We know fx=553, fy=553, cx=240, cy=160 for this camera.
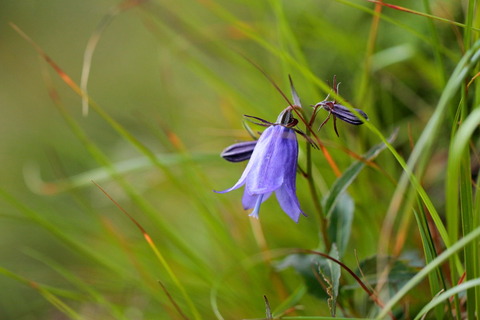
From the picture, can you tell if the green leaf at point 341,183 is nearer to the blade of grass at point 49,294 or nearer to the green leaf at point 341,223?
the green leaf at point 341,223

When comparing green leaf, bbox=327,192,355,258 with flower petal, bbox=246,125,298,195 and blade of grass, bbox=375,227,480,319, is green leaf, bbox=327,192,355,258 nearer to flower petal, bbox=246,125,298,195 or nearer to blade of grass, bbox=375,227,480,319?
flower petal, bbox=246,125,298,195

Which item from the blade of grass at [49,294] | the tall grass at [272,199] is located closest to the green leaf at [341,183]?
the tall grass at [272,199]

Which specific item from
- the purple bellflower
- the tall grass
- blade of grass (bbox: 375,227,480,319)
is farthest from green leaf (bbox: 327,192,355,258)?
blade of grass (bbox: 375,227,480,319)

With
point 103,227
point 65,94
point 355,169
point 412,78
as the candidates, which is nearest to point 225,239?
point 103,227

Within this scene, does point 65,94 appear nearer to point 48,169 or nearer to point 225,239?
point 48,169

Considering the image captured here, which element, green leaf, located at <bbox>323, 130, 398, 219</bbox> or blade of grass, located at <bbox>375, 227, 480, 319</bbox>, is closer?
blade of grass, located at <bbox>375, 227, 480, 319</bbox>

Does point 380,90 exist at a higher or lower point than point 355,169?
higher

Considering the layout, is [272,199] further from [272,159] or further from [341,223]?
[272,159]

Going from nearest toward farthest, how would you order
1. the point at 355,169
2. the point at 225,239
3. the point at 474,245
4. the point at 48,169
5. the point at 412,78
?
the point at 474,245, the point at 355,169, the point at 225,239, the point at 412,78, the point at 48,169
